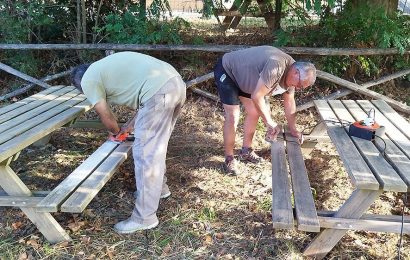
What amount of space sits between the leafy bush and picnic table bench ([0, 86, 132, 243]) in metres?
3.54

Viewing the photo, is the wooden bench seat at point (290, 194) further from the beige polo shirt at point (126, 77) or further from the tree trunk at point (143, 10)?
the tree trunk at point (143, 10)

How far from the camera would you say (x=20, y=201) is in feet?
9.86

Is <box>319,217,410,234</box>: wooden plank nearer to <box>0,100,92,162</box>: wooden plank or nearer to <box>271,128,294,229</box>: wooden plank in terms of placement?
<box>271,128,294,229</box>: wooden plank

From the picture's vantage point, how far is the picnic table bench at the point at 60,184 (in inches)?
113

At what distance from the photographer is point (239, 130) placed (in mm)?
5629

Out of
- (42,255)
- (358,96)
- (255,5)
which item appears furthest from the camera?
(255,5)

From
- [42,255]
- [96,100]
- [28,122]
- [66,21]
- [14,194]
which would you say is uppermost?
[66,21]

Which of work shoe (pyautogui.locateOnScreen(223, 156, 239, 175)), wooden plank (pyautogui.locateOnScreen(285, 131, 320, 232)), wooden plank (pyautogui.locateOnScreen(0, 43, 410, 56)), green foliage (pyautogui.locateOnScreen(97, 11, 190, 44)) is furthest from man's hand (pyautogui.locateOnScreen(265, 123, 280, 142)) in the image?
green foliage (pyautogui.locateOnScreen(97, 11, 190, 44))

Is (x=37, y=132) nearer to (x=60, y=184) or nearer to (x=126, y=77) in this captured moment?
(x=60, y=184)

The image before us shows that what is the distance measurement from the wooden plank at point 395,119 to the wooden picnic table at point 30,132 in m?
2.91

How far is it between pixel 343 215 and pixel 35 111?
2.89 meters

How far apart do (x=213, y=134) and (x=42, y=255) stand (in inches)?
115

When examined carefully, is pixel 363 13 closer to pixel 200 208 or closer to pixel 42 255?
pixel 200 208

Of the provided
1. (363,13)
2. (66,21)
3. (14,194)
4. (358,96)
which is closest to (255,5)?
(363,13)
